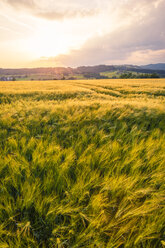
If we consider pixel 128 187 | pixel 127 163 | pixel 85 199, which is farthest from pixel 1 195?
pixel 127 163

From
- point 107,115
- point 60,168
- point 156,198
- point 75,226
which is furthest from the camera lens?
point 107,115

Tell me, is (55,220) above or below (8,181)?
below

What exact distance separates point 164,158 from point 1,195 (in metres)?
1.83

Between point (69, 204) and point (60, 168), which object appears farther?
point (60, 168)

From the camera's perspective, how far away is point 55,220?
991mm

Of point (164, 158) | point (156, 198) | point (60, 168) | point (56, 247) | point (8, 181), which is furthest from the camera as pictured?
point (164, 158)

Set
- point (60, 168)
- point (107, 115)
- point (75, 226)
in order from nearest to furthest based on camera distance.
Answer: point (75, 226)
point (60, 168)
point (107, 115)

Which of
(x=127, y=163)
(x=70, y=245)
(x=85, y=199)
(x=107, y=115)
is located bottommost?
(x=70, y=245)

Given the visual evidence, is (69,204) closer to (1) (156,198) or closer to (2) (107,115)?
(1) (156,198)

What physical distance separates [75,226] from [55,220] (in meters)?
0.17

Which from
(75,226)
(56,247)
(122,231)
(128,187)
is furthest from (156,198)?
(56,247)

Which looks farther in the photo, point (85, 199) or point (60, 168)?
point (60, 168)

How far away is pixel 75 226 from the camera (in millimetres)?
935

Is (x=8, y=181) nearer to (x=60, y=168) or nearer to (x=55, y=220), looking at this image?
(x=60, y=168)
